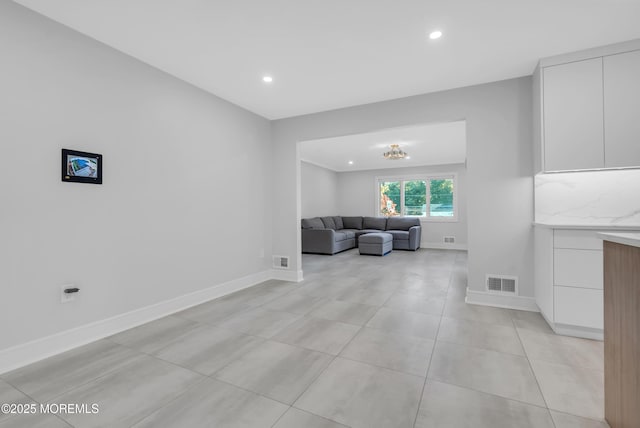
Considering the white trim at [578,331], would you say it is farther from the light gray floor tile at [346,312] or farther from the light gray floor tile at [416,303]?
the light gray floor tile at [346,312]

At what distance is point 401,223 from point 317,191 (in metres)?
2.66

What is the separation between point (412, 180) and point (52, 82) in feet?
26.8

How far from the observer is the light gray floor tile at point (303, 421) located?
139cm

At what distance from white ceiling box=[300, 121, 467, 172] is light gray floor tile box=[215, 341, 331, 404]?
3.28m

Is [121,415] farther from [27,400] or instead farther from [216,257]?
[216,257]

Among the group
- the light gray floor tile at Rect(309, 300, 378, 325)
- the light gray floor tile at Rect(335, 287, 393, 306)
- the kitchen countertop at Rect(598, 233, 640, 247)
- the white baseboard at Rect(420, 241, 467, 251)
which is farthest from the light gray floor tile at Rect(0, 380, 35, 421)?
the white baseboard at Rect(420, 241, 467, 251)

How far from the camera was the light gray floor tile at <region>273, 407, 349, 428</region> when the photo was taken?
4.56 feet

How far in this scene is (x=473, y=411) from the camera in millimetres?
1489

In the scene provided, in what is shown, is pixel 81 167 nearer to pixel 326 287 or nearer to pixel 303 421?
pixel 303 421

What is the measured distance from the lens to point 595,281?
2.31 metres

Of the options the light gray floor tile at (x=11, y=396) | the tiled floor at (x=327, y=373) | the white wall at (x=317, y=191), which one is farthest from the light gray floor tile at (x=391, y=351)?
the white wall at (x=317, y=191)

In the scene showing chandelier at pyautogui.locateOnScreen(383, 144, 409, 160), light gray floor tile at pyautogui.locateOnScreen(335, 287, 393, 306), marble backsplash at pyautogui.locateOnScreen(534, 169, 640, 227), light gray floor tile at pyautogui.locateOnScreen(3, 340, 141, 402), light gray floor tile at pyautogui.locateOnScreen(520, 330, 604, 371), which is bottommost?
light gray floor tile at pyautogui.locateOnScreen(520, 330, 604, 371)

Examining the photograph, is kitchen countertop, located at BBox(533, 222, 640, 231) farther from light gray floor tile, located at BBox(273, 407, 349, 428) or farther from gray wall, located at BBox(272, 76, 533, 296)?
light gray floor tile, located at BBox(273, 407, 349, 428)

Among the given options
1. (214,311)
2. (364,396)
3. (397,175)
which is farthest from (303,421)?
(397,175)
